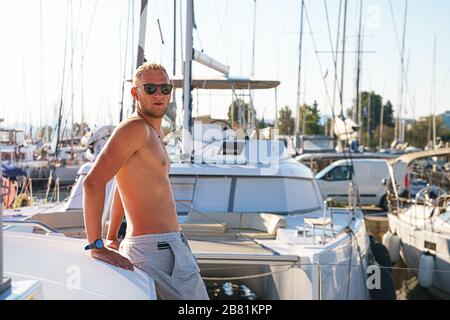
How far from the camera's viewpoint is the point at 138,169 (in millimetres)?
2459

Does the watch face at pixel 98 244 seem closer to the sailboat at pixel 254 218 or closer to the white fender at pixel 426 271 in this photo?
the sailboat at pixel 254 218


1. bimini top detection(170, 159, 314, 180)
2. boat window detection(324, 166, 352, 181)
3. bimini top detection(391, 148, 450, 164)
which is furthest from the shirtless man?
boat window detection(324, 166, 352, 181)

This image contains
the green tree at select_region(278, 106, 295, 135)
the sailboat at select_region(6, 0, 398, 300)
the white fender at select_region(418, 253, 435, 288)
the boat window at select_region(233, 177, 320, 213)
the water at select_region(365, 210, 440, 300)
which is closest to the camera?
the sailboat at select_region(6, 0, 398, 300)

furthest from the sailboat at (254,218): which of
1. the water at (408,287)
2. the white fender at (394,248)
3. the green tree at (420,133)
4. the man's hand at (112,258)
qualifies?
the green tree at (420,133)

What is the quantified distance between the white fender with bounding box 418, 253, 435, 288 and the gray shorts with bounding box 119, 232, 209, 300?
521 centimetres

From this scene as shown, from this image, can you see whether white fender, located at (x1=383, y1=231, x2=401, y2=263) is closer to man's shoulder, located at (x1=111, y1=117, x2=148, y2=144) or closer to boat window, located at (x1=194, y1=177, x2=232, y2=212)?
boat window, located at (x1=194, y1=177, x2=232, y2=212)

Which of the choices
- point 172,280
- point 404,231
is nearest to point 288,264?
point 172,280

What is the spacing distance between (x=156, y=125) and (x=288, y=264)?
2286 millimetres

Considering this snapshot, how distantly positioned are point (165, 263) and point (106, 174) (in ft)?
1.77

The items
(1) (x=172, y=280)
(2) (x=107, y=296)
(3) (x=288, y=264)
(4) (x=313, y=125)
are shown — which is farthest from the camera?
(4) (x=313, y=125)

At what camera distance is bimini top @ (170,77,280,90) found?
844 cm

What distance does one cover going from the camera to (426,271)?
6914 mm

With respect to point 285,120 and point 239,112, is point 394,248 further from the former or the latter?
point 285,120
